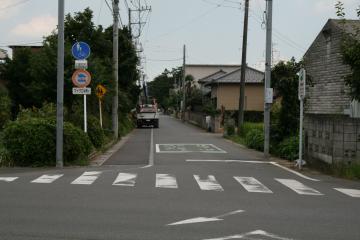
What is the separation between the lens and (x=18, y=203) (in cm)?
956

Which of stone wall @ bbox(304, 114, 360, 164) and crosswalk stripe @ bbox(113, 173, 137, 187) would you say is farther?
stone wall @ bbox(304, 114, 360, 164)

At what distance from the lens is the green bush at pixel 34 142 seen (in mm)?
16422

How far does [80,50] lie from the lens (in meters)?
18.9

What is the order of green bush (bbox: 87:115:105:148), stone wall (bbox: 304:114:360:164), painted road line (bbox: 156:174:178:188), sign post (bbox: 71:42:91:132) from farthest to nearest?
green bush (bbox: 87:115:105:148), sign post (bbox: 71:42:91:132), stone wall (bbox: 304:114:360:164), painted road line (bbox: 156:174:178:188)

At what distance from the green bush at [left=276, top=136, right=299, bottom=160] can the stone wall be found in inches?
102

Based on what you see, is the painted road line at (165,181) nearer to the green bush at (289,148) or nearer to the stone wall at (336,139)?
the stone wall at (336,139)

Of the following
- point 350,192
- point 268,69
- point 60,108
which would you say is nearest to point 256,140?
point 268,69

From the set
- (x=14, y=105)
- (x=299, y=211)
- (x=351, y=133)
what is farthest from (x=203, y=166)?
(x=14, y=105)

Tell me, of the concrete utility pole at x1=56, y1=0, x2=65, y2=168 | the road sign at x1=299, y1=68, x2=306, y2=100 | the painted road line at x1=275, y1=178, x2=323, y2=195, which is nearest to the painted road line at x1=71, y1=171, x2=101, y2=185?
the concrete utility pole at x1=56, y1=0, x2=65, y2=168

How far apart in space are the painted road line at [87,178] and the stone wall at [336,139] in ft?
22.3

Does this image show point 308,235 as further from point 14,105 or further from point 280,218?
point 14,105

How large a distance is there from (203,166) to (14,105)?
85.6 ft

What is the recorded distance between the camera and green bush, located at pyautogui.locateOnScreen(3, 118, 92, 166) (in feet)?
53.9

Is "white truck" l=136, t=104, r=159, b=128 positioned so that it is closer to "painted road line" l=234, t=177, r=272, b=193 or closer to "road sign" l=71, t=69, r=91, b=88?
"road sign" l=71, t=69, r=91, b=88
